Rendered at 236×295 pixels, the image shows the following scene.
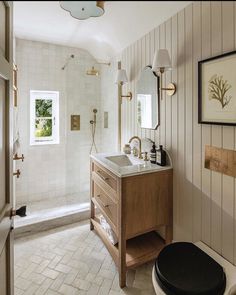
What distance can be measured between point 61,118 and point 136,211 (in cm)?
201

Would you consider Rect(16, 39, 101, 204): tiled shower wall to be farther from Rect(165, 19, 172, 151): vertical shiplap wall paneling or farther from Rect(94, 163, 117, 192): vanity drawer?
Rect(165, 19, 172, 151): vertical shiplap wall paneling

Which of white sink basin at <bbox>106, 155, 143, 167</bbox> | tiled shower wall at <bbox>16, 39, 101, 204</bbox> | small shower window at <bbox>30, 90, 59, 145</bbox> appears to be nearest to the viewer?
white sink basin at <bbox>106, 155, 143, 167</bbox>

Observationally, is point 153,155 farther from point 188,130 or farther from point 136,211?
point 136,211

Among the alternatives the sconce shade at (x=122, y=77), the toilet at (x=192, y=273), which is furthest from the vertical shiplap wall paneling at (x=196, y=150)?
the sconce shade at (x=122, y=77)

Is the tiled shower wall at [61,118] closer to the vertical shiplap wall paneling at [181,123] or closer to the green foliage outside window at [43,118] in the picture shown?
the green foliage outside window at [43,118]

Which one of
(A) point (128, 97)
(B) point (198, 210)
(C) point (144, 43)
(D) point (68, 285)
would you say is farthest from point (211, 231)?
(C) point (144, 43)

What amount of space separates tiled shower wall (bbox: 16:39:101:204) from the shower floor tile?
13 centimetres

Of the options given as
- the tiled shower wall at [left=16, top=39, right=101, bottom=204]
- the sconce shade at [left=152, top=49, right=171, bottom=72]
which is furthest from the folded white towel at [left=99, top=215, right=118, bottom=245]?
the sconce shade at [left=152, top=49, right=171, bottom=72]

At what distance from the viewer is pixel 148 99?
2.10 meters

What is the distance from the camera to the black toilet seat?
3.60ft

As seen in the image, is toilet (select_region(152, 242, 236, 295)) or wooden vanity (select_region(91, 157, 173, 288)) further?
wooden vanity (select_region(91, 157, 173, 288))

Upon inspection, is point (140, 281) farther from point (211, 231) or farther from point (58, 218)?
point (58, 218)

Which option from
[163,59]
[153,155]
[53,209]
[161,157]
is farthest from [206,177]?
[53,209]

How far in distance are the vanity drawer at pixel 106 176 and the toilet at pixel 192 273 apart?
62cm
